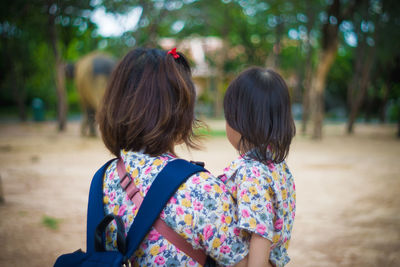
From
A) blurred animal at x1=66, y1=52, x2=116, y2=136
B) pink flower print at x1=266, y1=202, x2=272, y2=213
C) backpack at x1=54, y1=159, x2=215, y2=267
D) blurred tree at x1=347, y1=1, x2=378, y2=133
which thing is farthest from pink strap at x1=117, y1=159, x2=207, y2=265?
blurred tree at x1=347, y1=1, x2=378, y2=133

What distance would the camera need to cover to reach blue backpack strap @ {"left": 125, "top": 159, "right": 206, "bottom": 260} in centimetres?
98

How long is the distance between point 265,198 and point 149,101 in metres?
0.50

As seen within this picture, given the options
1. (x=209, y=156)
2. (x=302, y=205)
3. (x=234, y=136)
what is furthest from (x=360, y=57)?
(x=234, y=136)

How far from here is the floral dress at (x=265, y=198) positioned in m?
1.12

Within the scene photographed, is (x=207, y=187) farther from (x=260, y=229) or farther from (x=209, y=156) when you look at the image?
(x=209, y=156)

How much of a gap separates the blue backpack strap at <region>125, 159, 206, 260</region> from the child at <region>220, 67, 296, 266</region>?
10.5 inches

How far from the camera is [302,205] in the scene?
12.3ft

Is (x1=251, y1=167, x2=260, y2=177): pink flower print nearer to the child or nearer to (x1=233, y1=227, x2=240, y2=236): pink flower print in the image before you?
the child

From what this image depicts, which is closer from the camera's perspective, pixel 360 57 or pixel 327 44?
pixel 327 44

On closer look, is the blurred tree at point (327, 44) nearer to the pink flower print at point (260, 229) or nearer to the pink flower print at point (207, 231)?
the pink flower print at point (260, 229)

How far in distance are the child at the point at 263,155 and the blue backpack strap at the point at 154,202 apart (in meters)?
0.27

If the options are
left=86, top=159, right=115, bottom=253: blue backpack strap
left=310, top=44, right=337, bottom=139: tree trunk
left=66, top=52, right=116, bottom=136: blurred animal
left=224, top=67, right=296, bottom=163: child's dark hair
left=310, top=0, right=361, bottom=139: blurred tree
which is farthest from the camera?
left=310, top=44, right=337, bottom=139: tree trunk

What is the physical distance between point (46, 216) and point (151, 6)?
8.94 meters

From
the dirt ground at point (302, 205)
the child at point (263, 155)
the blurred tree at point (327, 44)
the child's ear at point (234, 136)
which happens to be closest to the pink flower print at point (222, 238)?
the child at point (263, 155)
